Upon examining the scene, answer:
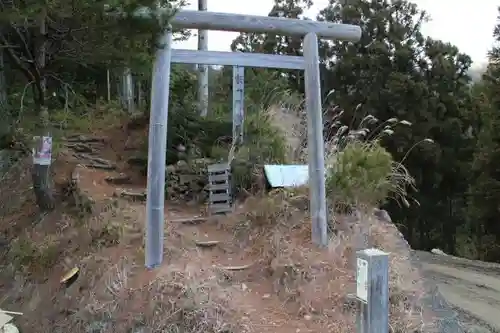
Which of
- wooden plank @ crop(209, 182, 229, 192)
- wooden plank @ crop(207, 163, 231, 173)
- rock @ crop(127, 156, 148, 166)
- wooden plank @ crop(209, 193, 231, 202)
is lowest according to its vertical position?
wooden plank @ crop(209, 193, 231, 202)

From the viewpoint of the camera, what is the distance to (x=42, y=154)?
4.80 m

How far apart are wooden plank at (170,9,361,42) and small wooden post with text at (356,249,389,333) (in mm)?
2699

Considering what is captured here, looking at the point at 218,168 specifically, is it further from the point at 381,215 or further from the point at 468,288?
the point at 468,288

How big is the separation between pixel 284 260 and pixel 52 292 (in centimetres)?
191

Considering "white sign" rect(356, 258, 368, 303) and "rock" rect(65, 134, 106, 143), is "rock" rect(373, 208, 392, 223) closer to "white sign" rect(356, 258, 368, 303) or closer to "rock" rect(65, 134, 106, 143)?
"white sign" rect(356, 258, 368, 303)

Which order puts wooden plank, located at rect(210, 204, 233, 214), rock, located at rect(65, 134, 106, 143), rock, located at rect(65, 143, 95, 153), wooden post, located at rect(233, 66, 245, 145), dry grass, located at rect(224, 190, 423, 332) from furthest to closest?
1. rock, located at rect(65, 134, 106, 143)
2. rock, located at rect(65, 143, 95, 153)
3. wooden post, located at rect(233, 66, 245, 145)
4. wooden plank, located at rect(210, 204, 233, 214)
5. dry grass, located at rect(224, 190, 423, 332)

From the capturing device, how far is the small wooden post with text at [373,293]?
2.27 m

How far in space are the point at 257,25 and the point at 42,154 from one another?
226 centimetres

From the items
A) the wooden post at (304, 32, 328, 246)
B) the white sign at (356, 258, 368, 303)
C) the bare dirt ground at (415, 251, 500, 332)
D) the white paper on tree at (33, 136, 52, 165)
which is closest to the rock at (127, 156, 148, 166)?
the white paper on tree at (33, 136, 52, 165)

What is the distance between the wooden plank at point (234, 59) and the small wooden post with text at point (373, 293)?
2607 mm


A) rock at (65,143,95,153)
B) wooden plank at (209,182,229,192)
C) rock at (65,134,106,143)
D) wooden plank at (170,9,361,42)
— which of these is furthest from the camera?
rock at (65,134,106,143)

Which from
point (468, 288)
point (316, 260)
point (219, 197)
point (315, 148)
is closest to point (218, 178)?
point (219, 197)

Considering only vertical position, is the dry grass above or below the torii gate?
below

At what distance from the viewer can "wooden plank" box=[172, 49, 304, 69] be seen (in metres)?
4.33
